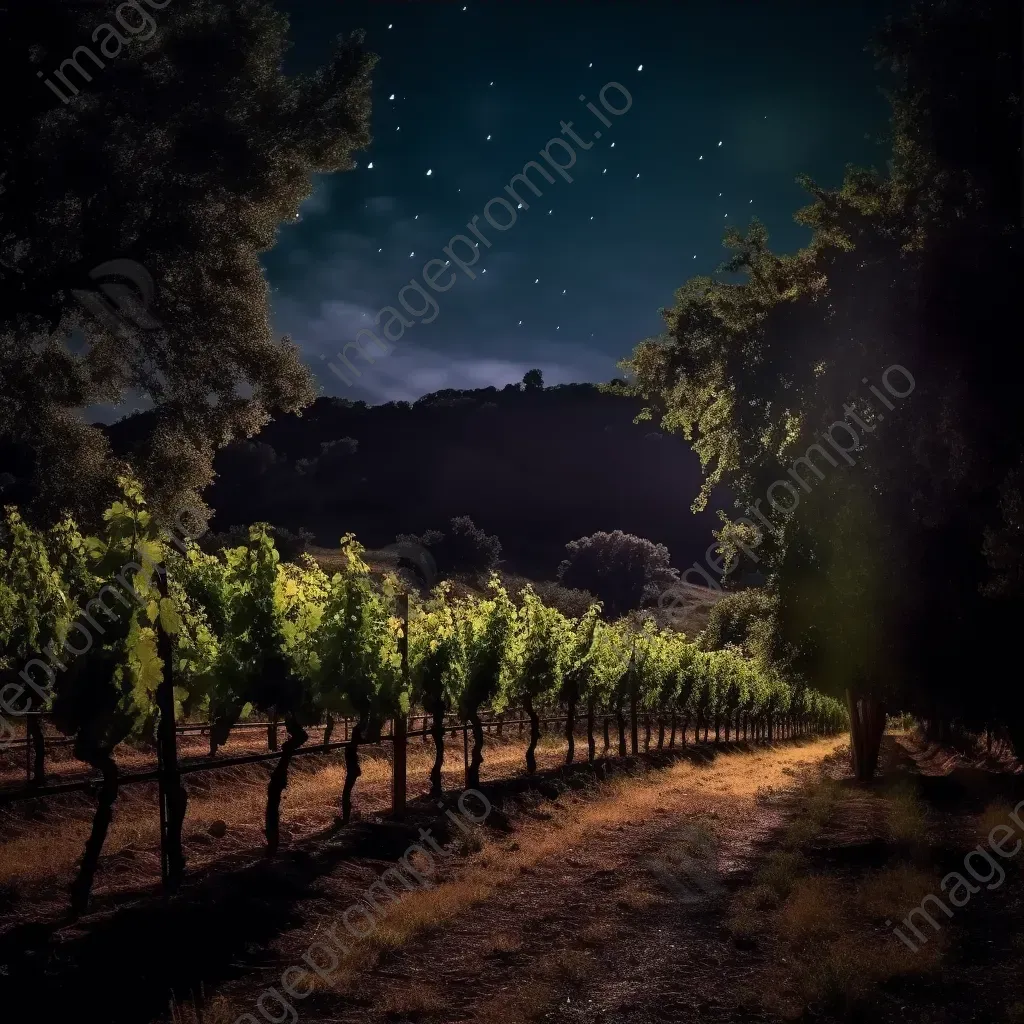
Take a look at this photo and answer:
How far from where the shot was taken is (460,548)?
410ft

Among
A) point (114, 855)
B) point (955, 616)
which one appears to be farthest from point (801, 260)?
point (114, 855)

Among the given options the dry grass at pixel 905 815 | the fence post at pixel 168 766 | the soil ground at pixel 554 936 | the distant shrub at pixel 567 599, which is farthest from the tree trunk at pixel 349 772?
the distant shrub at pixel 567 599

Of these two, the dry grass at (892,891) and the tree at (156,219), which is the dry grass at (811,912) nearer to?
the dry grass at (892,891)

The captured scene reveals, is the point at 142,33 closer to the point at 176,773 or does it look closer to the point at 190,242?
the point at 190,242

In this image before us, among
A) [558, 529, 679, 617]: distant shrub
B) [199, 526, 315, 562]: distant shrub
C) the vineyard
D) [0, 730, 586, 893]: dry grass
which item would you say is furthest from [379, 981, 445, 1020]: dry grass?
[558, 529, 679, 617]: distant shrub

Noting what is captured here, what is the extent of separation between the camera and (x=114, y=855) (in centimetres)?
1349

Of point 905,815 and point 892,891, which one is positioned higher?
point 892,891

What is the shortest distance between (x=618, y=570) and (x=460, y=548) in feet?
86.0

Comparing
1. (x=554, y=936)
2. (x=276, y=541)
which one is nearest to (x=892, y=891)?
(x=554, y=936)

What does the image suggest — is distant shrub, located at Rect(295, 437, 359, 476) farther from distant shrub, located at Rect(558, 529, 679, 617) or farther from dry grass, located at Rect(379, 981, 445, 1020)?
dry grass, located at Rect(379, 981, 445, 1020)

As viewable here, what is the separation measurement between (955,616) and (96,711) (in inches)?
534

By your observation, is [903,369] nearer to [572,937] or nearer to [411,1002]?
[572,937]

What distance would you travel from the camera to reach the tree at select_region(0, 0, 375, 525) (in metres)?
15.5

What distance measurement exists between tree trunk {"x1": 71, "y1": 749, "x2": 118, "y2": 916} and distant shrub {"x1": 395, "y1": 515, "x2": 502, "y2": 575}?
11016 centimetres
